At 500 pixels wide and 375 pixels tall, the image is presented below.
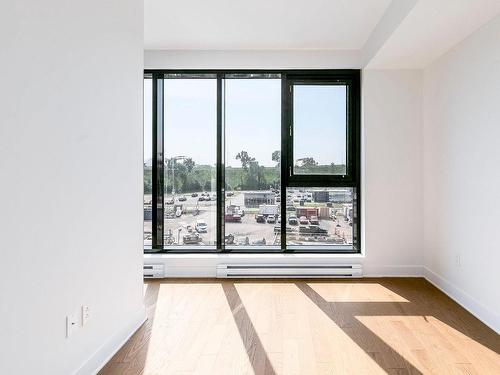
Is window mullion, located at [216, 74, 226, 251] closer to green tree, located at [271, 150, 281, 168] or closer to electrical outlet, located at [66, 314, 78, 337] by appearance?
green tree, located at [271, 150, 281, 168]

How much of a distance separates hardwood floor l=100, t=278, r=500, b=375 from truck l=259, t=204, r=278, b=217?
0.92 m

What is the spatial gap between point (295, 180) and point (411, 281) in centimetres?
167

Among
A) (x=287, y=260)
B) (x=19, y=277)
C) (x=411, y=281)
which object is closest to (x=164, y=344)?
(x=19, y=277)

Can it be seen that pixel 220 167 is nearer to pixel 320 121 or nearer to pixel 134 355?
pixel 320 121

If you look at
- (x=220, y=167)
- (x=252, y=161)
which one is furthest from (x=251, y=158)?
(x=220, y=167)

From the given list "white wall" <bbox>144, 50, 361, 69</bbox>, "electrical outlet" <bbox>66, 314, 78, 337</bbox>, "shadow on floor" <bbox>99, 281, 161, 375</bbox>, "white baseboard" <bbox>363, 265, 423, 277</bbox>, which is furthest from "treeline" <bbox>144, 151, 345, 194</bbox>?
"electrical outlet" <bbox>66, 314, 78, 337</bbox>

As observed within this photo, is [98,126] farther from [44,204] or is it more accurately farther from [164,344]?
[164,344]

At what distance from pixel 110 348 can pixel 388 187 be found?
125 inches

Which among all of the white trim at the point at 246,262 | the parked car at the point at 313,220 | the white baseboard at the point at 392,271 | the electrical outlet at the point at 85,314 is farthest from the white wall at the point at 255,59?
the electrical outlet at the point at 85,314

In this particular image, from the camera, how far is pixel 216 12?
10.2 feet

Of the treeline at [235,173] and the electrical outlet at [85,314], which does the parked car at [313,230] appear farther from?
the electrical outlet at [85,314]

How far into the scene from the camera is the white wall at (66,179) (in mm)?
1394

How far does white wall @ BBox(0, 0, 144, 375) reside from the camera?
1.39m

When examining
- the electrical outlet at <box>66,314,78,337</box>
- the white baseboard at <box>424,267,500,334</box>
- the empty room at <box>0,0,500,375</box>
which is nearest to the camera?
the empty room at <box>0,0,500,375</box>
